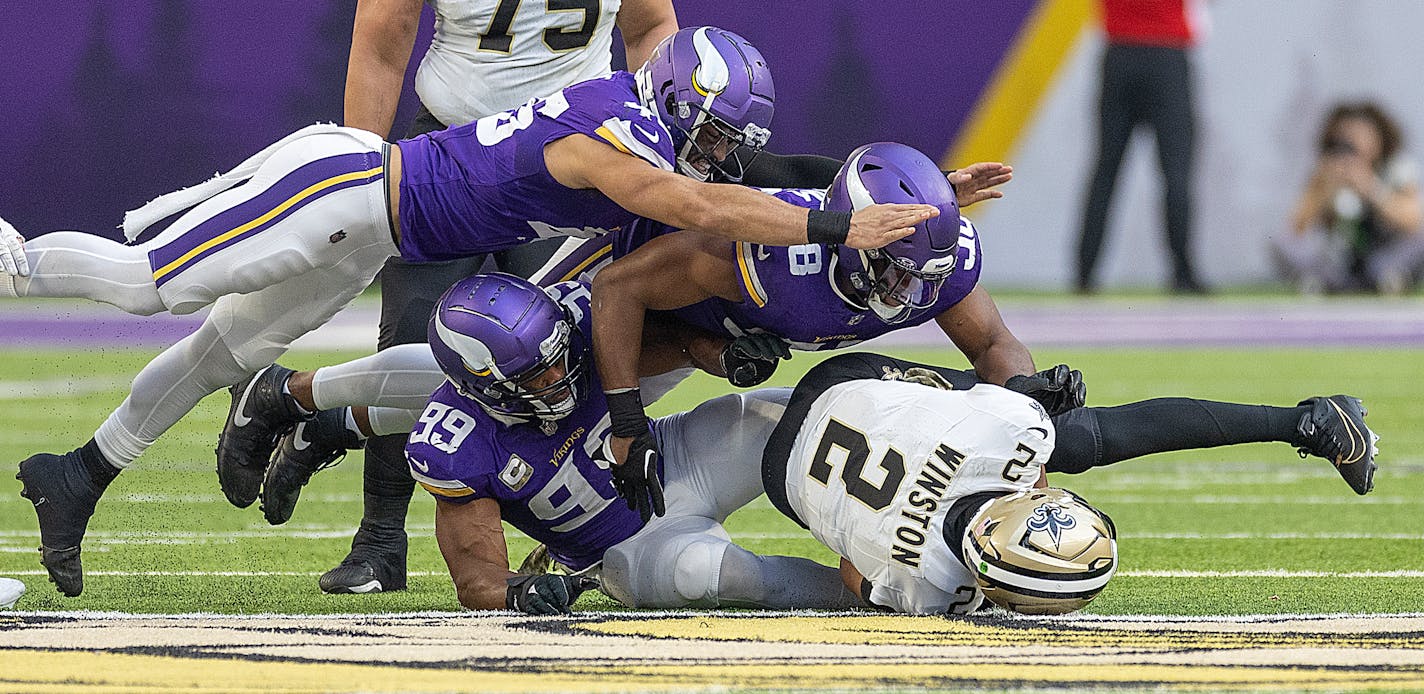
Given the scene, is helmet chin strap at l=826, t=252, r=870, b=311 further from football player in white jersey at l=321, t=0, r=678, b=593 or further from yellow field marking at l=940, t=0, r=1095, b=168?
yellow field marking at l=940, t=0, r=1095, b=168

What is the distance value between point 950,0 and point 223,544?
9.16m

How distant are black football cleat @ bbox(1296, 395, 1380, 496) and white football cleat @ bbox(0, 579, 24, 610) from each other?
2.29 m

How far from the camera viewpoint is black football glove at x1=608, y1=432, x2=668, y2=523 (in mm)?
3404

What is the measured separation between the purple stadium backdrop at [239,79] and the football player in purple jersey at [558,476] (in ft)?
25.3

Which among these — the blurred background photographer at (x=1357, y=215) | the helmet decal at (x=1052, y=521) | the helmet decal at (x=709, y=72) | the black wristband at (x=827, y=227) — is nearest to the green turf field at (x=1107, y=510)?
the helmet decal at (x=1052, y=521)

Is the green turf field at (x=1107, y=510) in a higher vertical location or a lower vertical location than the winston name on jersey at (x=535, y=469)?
lower

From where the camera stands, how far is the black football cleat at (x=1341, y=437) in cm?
346

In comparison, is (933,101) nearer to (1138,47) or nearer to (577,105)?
(1138,47)

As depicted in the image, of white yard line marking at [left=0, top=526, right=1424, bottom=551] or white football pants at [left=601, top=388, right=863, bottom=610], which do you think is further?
white yard line marking at [left=0, top=526, right=1424, bottom=551]

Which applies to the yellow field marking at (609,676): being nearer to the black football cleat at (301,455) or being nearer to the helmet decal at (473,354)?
the helmet decal at (473,354)

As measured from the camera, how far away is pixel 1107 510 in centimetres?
524

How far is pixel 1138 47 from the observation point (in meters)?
11.1

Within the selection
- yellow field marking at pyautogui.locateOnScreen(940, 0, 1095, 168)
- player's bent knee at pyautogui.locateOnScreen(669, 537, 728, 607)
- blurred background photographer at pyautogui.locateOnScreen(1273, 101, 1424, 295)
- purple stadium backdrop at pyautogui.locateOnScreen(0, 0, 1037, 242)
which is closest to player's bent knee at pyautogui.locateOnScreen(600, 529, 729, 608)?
player's bent knee at pyautogui.locateOnScreen(669, 537, 728, 607)

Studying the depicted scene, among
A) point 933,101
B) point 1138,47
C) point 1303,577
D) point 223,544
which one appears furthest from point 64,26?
point 1303,577
